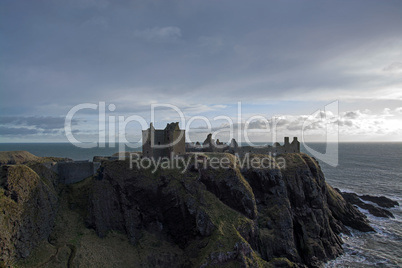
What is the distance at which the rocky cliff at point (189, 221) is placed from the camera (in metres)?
33.6

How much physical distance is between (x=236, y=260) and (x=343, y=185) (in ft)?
240

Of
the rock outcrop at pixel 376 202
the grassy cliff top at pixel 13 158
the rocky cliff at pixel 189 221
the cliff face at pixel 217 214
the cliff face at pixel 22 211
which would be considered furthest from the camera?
the grassy cliff top at pixel 13 158

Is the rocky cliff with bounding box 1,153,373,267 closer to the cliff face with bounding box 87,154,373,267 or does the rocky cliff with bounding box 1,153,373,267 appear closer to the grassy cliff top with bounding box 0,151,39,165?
the cliff face with bounding box 87,154,373,267

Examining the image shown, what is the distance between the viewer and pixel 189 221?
37.7m

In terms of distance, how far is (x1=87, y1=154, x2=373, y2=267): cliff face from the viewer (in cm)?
3512

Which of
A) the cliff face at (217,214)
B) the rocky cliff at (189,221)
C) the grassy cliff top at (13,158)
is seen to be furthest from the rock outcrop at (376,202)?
the grassy cliff top at (13,158)

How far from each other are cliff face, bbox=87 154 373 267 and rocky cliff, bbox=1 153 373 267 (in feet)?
0.47

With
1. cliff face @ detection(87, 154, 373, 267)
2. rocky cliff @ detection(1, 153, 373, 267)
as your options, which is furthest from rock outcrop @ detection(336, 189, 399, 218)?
cliff face @ detection(87, 154, 373, 267)

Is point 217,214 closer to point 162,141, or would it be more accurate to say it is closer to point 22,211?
point 162,141

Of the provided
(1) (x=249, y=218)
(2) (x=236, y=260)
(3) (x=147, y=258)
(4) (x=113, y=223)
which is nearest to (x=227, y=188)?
(1) (x=249, y=218)

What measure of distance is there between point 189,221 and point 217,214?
4388 millimetres

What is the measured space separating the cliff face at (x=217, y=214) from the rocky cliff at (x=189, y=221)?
0.47ft

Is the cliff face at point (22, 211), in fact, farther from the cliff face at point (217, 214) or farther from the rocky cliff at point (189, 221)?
the cliff face at point (217, 214)

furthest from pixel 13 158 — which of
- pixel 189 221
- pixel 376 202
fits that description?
pixel 376 202
